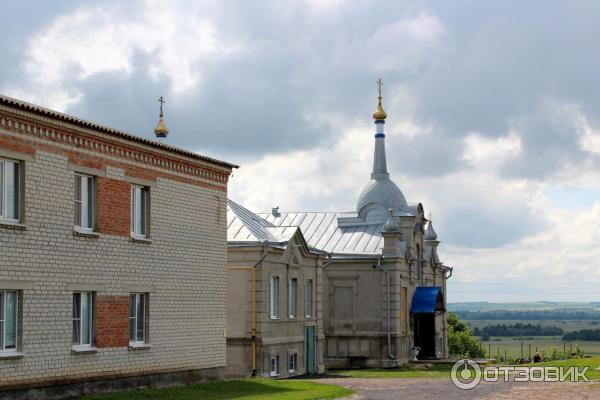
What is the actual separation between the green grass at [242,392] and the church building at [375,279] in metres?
14.6

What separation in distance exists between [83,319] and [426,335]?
→ 29.2 meters

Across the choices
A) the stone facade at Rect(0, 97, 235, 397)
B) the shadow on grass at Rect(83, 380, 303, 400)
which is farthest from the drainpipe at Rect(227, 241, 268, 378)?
the shadow on grass at Rect(83, 380, 303, 400)

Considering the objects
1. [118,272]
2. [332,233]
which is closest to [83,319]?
[118,272]

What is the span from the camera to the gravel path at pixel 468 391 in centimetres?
2570

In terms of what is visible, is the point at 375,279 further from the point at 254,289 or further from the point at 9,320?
the point at 9,320

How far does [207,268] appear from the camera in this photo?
2947 cm

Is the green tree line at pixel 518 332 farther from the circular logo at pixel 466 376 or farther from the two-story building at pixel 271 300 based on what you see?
the two-story building at pixel 271 300

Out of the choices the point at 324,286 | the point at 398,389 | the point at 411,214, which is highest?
the point at 411,214

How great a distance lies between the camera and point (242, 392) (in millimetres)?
26531

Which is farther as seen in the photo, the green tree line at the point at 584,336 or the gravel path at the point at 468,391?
the green tree line at the point at 584,336

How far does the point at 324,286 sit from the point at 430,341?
24.4ft

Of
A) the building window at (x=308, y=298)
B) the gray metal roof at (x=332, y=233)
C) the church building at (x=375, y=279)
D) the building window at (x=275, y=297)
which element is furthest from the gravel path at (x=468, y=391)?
the gray metal roof at (x=332, y=233)

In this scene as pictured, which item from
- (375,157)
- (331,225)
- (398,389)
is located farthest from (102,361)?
(375,157)

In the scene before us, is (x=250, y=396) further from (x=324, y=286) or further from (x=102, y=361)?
(x=324, y=286)
